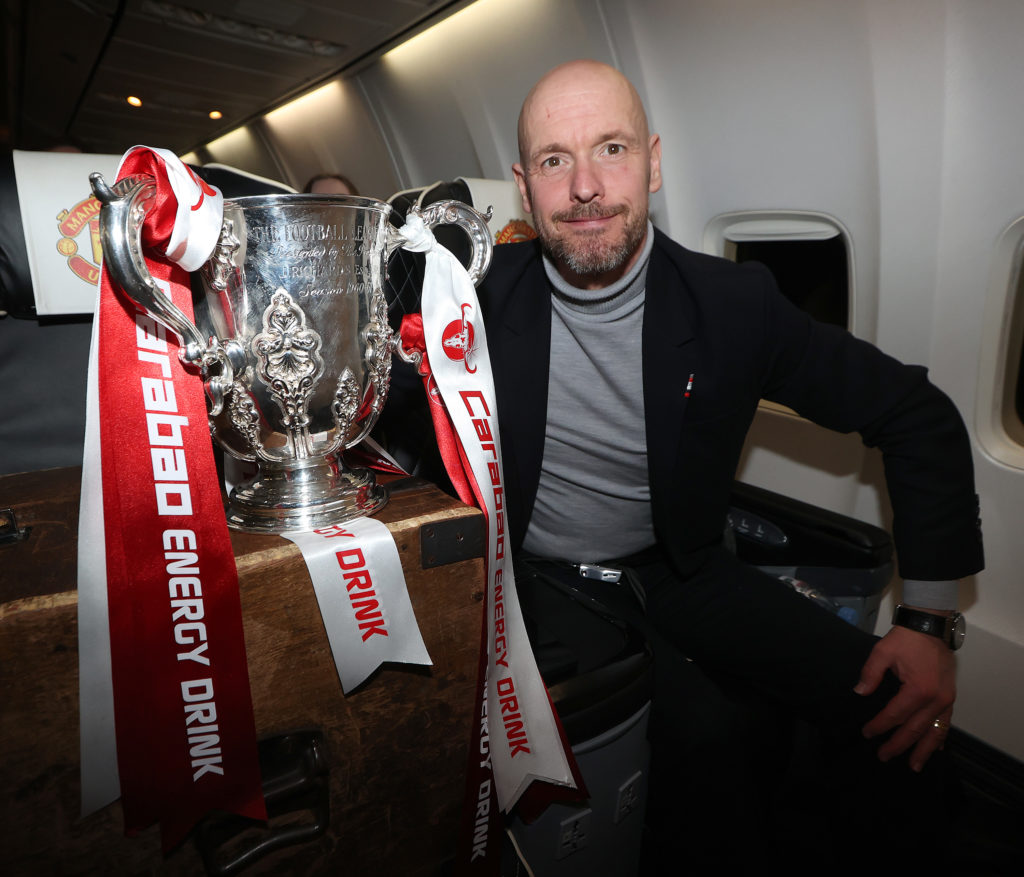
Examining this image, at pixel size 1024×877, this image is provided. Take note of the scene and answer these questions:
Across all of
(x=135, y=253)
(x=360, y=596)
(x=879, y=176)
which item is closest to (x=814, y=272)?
(x=879, y=176)

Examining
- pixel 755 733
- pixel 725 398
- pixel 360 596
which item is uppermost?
pixel 725 398

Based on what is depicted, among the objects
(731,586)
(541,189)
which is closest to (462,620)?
(731,586)

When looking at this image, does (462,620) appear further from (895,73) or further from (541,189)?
(895,73)

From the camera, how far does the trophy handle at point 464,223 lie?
791 mm

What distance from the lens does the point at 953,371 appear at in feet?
5.57

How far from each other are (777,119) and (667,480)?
4.25ft

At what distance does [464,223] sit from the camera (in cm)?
82

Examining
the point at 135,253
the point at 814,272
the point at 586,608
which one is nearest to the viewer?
the point at 135,253

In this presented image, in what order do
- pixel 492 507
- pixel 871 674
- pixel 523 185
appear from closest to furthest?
pixel 492 507, pixel 871 674, pixel 523 185

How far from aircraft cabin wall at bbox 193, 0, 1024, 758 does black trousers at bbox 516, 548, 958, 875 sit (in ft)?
2.44

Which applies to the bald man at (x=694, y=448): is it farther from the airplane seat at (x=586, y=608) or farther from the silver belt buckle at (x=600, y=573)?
the airplane seat at (x=586, y=608)

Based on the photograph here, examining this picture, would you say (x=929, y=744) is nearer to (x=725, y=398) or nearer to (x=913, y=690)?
(x=913, y=690)

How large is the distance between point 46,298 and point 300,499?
2.39 feet

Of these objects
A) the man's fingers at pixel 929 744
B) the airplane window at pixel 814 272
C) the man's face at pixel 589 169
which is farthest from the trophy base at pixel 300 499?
the airplane window at pixel 814 272
